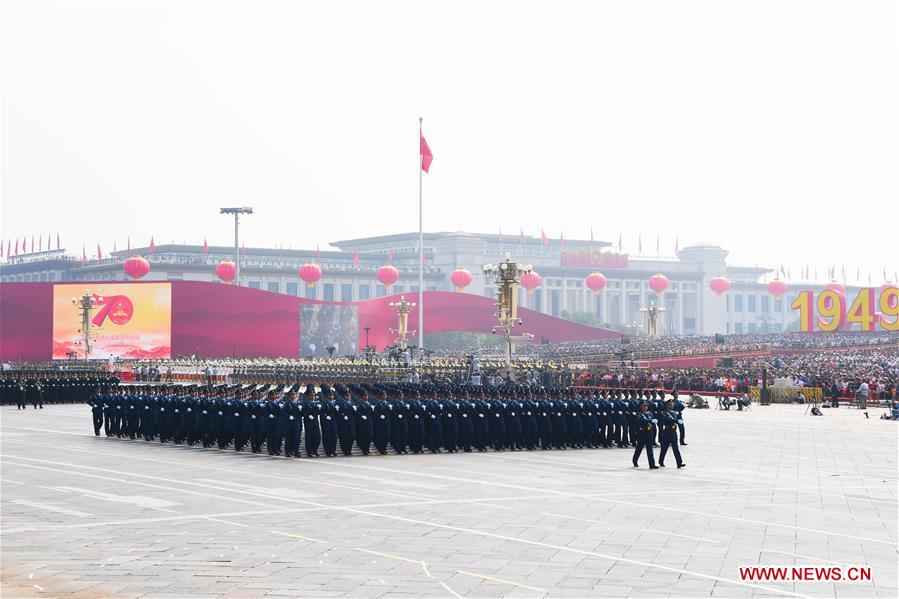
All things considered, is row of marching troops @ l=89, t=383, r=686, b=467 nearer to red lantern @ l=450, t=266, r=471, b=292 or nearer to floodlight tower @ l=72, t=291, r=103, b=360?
floodlight tower @ l=72, t=291, r=103, b=360

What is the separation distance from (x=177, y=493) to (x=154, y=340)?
193 feet

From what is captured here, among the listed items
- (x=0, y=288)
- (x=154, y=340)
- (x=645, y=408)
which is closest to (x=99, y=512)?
(x=645, y=408)

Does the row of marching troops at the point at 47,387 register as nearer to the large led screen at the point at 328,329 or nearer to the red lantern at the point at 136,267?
the large led screen at the point at 328,329

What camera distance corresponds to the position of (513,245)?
15025 cm

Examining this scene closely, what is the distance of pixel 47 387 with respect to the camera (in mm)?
47844

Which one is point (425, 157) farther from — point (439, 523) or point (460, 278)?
point (460, 278)

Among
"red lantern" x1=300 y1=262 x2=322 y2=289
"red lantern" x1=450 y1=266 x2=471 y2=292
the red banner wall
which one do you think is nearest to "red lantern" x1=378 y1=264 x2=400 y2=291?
"red lantern" x1=300 y1=262 x2=322 y2=289

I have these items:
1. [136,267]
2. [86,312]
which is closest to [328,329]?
[136,267]

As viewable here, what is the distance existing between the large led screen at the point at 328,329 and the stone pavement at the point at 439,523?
57055mm

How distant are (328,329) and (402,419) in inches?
2366

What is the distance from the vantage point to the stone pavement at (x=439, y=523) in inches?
452

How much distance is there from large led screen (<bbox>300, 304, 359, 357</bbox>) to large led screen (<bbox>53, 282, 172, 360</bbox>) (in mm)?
10801

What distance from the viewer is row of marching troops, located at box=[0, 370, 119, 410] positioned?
4619cm

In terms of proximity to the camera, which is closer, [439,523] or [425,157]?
[439,523]
